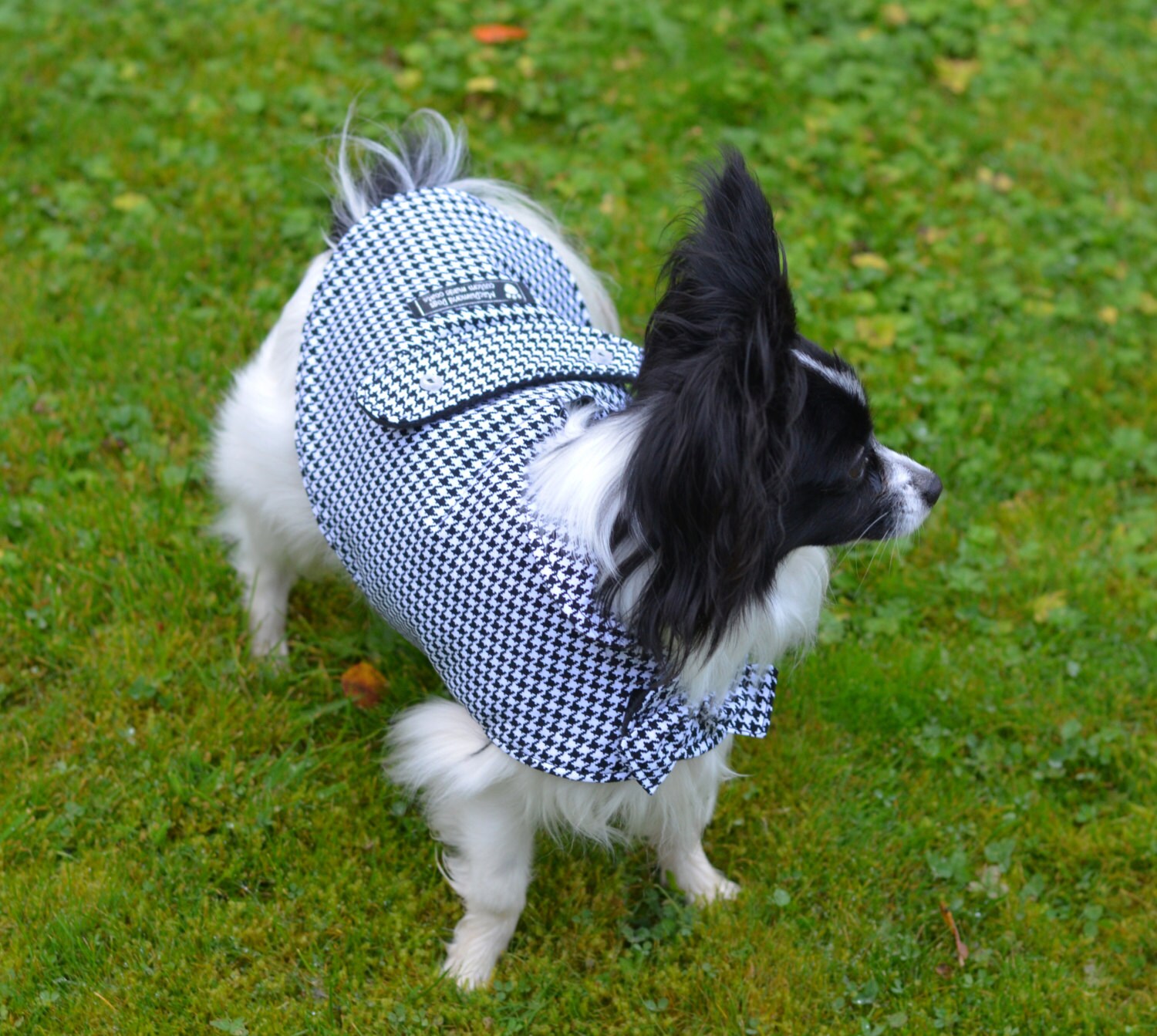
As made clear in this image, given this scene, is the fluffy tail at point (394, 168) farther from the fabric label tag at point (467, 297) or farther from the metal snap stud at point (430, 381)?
the metal snap stud at point (430, 381)

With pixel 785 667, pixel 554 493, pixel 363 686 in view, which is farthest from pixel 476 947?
pixel 554 493

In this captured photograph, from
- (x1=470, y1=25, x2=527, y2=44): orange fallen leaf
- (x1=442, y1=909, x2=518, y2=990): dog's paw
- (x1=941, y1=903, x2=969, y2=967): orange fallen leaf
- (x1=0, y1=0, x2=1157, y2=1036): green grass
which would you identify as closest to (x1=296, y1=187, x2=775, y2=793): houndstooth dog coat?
(x1=442, y1=909, x2=518, y2=990): dog's paw

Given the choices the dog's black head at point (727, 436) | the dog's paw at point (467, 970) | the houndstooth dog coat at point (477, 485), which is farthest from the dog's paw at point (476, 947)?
the dog's black head at point (727, 436)

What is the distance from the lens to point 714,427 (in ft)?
5.21

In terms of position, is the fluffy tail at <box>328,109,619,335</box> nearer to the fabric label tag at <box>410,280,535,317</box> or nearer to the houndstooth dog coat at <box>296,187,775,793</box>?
the houndstooth dog coat at <box>296,187,775,793</box>

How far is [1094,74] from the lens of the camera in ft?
16.6

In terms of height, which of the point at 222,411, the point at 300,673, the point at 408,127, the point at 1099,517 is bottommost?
the point at 300,673

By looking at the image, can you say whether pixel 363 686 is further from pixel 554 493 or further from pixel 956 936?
pixel 956 936

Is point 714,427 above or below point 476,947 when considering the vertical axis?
above

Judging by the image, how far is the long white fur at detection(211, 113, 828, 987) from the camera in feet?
6.34

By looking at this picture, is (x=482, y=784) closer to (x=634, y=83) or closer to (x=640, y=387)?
(x=640, y=387)

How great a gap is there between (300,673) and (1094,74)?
4156 millimetres

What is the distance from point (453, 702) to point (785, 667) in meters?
0.84

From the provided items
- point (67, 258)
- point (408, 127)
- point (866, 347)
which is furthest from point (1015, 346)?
point (67, 258)
